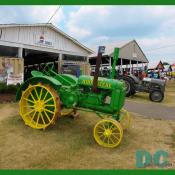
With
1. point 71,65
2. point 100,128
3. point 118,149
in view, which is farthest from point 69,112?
point 71,65

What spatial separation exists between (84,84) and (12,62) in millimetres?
7257

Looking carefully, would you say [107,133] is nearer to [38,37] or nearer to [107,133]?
[107,133]

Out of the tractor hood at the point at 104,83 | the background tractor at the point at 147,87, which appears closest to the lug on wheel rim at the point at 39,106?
the tractor hood at the point at 104,83

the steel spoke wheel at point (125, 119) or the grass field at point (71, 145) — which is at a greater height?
the steel spoke wheel at point (125, 119)

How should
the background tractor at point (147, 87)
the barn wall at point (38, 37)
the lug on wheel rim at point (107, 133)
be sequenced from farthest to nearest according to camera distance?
the background tractor at point (147, 87)
the barn wall at point (38, 37)
the lug on wheel rim at point (107, 133)

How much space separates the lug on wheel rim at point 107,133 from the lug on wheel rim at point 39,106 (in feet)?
3.81

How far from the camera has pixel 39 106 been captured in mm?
7410

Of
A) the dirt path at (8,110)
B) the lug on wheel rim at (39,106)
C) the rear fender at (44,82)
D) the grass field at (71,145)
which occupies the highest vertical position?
the rear fender at (44,82)

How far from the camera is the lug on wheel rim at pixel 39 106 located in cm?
716

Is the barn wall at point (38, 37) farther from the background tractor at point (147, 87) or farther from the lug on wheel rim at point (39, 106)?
the lug on wheel rim at point (39, 106)

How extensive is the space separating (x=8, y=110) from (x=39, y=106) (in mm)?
2333

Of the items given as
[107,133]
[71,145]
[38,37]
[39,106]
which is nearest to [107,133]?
[107,133]

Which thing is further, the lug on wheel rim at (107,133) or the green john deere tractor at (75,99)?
the green john deere tractor at (75,99)

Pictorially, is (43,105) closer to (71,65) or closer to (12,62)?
(12,62)
